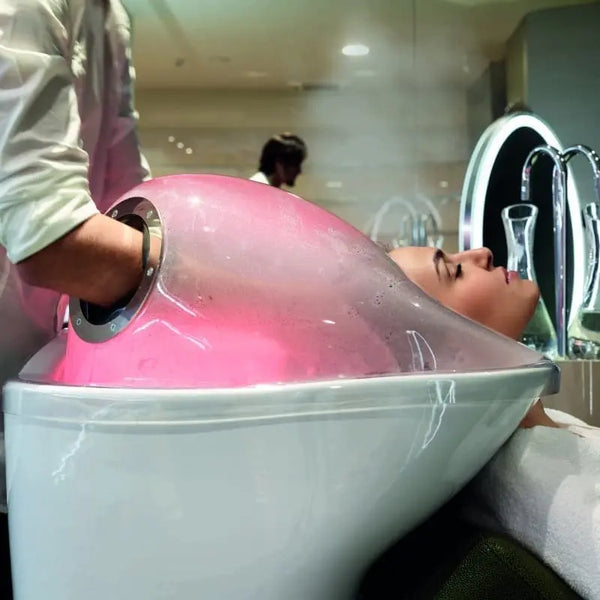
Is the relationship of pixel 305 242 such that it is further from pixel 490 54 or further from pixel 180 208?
pixel 490 54

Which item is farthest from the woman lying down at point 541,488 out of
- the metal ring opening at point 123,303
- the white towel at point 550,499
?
the metal ring opening at point 123,303

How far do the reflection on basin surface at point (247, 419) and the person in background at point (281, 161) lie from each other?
227 cm

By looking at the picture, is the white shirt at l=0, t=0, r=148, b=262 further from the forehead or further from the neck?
the neck

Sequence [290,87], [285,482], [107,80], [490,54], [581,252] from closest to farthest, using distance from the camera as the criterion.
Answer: [285,482] → [107,80] → [581,252] → [490,54] → [290,87]

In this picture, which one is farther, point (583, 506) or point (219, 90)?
point (219, 90)

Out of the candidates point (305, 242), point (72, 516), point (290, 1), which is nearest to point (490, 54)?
point (290, 1)

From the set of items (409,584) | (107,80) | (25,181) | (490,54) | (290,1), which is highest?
(290,1)

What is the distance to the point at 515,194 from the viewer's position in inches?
58.8

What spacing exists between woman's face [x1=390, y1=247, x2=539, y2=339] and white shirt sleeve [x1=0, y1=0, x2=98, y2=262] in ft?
1.22

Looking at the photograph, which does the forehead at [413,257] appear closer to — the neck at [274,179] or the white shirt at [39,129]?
the white shirt at [39,129]

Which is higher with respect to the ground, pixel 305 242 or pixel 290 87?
pixel 290 87

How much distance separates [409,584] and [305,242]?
293 millimetres

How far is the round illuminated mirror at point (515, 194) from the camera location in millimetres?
1461

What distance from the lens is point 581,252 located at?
1479 mm
